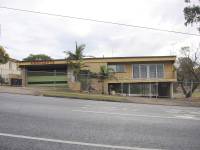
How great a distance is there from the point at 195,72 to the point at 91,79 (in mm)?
21526

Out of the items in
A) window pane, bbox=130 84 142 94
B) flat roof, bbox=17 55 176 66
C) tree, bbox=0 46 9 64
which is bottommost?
window pane, bbox=130 84 142 94

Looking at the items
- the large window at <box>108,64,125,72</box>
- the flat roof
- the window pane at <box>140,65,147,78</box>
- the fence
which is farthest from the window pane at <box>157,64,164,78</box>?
the large window at <box>108,64,125,72</box>

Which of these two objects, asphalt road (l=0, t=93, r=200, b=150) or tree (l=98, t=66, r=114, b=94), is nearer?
asphalt road (l=0, t=93, r=200, b=150)

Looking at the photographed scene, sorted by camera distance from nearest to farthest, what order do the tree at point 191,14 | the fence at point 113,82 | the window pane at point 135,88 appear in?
the tree at point 191,14
the fence at point 113,82
the window pane at point 135,88

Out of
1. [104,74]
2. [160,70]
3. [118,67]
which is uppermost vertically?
[118,67]

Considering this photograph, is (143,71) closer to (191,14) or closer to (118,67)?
(118,67)

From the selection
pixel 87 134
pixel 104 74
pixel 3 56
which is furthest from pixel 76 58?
pixel 87 134

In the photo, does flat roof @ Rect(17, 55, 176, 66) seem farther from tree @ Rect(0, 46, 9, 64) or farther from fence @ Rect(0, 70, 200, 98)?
tree @ Rect(0, 46, 9, 64)

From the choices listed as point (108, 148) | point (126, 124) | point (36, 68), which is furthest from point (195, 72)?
point (108, 148)

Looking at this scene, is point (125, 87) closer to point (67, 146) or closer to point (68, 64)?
point (68, 64)

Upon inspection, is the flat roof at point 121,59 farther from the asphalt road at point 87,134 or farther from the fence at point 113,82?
the asphalt road at point 87,134

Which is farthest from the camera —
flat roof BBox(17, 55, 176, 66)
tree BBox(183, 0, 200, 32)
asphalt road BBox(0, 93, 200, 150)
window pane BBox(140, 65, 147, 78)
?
window pane BBox(140, 65, 147, 78)

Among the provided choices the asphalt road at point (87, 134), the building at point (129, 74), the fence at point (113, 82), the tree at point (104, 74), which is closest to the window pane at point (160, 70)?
the building at point (129, 74)

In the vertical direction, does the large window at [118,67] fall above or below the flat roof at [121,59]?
below
